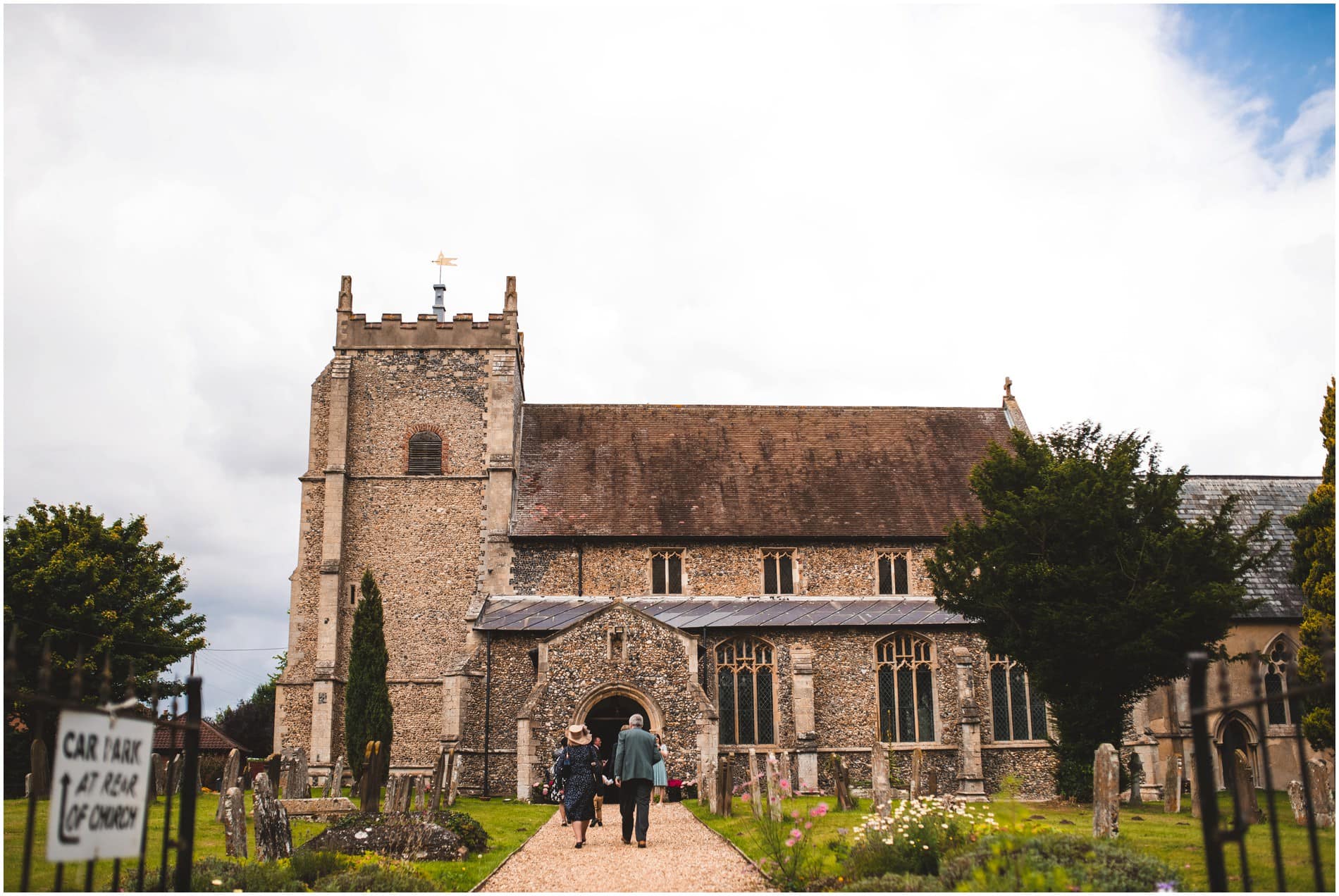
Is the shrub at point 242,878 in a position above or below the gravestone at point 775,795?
below

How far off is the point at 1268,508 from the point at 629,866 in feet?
87.2

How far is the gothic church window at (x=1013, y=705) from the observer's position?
26094 millimetres

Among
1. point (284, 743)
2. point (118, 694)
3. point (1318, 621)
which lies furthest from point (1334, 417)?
point (118, 694)

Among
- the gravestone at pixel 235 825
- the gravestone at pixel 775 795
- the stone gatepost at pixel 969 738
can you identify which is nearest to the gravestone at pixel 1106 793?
the gravestone at pixel 775 795

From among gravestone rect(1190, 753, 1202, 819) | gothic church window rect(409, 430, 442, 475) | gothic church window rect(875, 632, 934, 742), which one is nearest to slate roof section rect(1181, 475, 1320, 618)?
gravestone rect(1190, 753, 1202, 819)

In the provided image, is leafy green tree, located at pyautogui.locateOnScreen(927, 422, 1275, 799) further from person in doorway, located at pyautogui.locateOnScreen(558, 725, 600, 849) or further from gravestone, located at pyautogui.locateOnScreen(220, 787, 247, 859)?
gravestone, located at pyautogui.locateOnScreen(220, 787, 247, 859)

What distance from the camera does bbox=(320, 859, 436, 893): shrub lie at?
A: 9.97 meters

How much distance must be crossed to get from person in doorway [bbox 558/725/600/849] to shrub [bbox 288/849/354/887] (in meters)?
3.24

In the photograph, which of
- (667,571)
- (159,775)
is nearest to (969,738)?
(667,571)

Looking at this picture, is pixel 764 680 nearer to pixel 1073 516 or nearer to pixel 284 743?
pixel 1073 516

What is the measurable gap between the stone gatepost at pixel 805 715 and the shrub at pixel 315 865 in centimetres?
1467

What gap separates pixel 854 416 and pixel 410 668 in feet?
50.9

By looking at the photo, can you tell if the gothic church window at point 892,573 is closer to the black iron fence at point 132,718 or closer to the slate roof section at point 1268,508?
the slate roof section at point 1268,508

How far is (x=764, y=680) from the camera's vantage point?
26094mm
